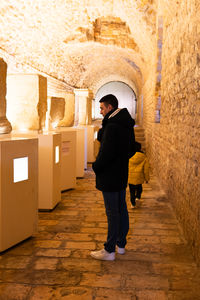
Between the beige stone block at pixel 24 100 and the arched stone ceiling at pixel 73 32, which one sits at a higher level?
the arched stone ceiling at pixel 73 32

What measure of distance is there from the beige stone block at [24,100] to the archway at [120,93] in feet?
62.4

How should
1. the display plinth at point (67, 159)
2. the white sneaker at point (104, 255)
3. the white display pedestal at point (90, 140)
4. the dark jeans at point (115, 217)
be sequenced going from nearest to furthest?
the dark jeans at point (115, 217)
the white sneaker at point (104, 255)
the display plinth at point (67, 159)
the white display pedestal at point (90, 140)

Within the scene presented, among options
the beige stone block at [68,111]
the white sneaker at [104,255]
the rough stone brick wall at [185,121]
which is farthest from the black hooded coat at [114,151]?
the beige stone block at [68,111]

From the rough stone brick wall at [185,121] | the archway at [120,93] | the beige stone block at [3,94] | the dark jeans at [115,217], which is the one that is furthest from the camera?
the archway at [120,93]

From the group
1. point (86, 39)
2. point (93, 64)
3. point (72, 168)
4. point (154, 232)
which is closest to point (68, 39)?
point (86, 39)

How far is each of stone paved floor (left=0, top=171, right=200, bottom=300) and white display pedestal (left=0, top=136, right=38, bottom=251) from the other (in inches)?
7.6

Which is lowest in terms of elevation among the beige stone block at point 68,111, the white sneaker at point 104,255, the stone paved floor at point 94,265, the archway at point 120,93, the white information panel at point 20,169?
the stone paved floor at point 94,265

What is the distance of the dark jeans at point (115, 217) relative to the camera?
2.95m

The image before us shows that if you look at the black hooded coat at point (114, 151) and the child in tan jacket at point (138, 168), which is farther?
the child in tan jacket at point (138, 168)

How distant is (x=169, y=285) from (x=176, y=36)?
13.1ft

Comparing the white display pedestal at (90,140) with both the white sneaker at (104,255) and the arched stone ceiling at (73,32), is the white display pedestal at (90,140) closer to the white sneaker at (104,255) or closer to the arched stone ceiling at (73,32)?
the arched stone ceiling at (73,32)

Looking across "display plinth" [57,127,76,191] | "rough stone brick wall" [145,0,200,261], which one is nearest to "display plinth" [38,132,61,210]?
"display plinth" [57,127,76,191]

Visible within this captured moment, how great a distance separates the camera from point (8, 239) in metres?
3.29

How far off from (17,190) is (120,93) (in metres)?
21.7
